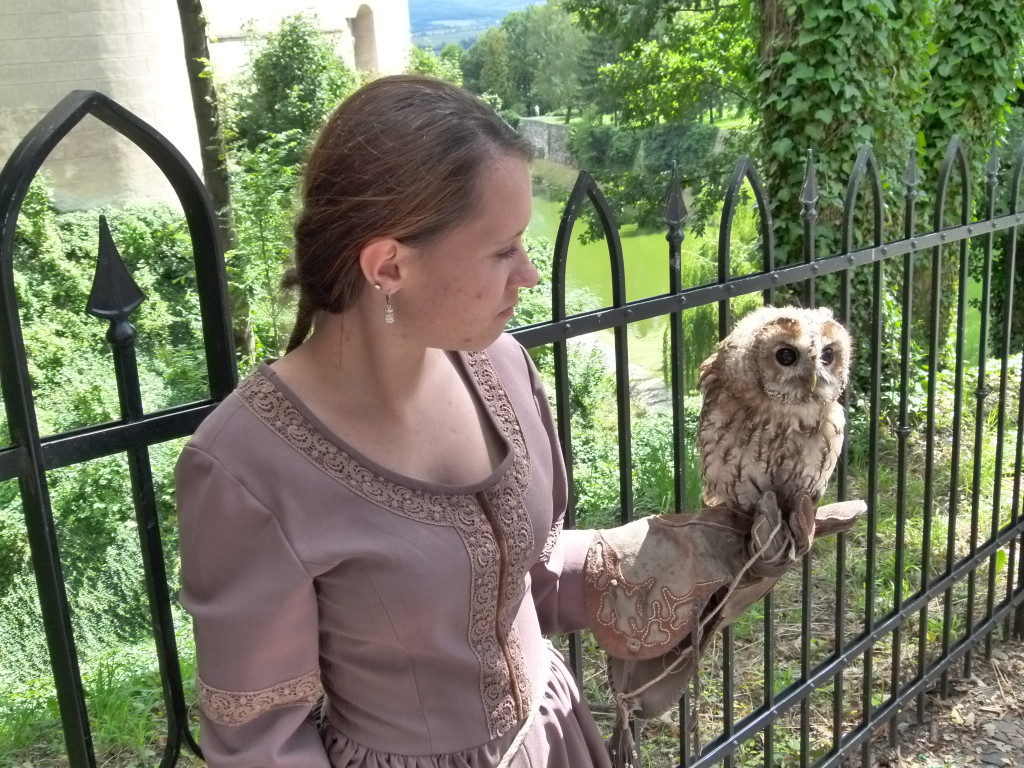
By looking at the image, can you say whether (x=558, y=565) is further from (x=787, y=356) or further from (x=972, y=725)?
(x=972, y=725)

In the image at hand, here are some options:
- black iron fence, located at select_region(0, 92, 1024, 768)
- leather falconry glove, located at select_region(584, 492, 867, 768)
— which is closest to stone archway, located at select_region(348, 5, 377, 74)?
black iron fence, located at select_region(0, 92, 1024, 768)

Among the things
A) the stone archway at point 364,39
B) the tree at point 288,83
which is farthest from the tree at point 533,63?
the stone archway at point 364,39

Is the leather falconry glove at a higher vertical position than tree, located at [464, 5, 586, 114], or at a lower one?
lower

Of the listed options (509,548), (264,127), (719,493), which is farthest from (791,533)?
(264,127)

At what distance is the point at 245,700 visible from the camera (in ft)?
3.35

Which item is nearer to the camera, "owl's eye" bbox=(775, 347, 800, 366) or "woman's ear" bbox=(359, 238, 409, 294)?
"woman's ear" bbox=(359, 238, 409, 294)

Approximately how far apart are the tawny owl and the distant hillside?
1381 centimetres

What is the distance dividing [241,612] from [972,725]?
Answer: 2.82m

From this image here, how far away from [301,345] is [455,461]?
0.25 meters

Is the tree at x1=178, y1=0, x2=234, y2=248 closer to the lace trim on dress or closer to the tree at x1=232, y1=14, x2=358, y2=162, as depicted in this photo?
the tree at x1=232, y1=14, x2=358, y2=162

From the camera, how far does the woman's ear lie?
105cm

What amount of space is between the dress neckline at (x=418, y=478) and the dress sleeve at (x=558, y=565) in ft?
0.44

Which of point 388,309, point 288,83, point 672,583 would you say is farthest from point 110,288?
point 288,83

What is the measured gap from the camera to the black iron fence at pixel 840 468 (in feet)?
3.56
